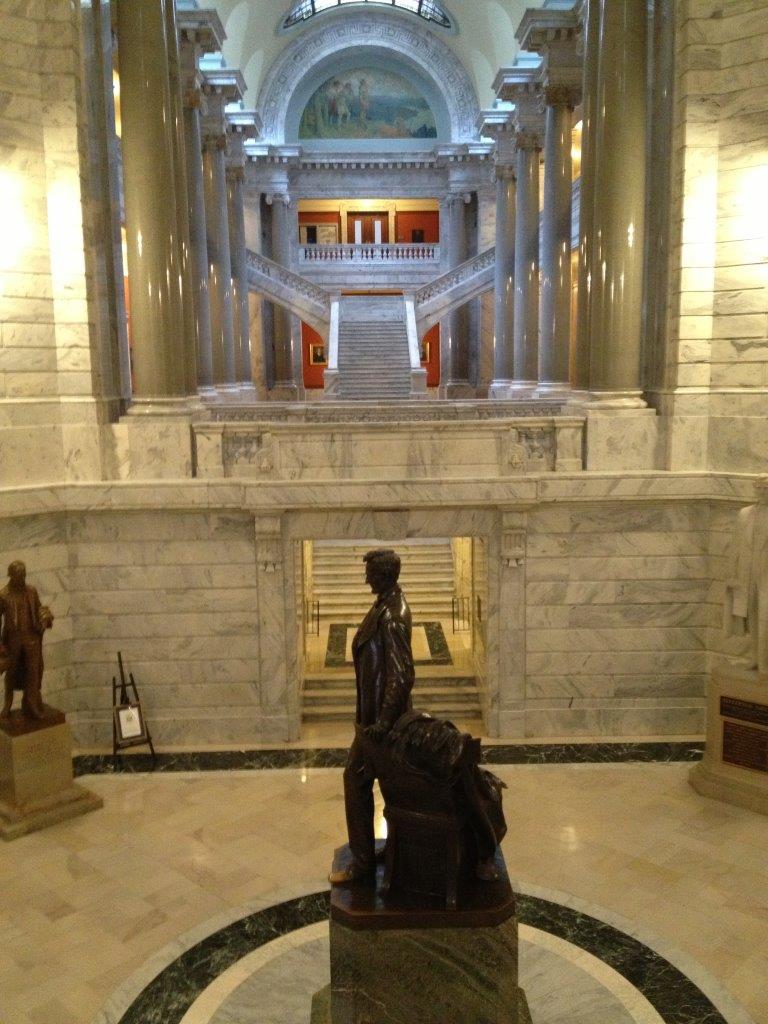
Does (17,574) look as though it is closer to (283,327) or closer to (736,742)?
(736,742)

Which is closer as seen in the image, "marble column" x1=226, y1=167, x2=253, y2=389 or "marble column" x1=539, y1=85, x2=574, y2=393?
"marble column" x1=539, y1=85, x2=574, y2=393

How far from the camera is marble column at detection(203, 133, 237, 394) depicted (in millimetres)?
21047

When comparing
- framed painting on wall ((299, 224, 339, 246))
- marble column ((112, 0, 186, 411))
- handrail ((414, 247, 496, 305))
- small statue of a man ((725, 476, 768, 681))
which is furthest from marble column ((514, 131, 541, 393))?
framed painting on wall ((299, 224, 339, 246))

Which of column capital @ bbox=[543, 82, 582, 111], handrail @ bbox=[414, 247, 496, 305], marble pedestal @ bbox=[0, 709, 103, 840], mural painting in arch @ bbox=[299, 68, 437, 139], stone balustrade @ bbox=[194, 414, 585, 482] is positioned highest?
mural painting in arch @ bbox=[299, 68, 437, 139]

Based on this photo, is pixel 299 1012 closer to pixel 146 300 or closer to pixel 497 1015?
pixel 497 1015

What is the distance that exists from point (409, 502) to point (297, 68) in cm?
2642

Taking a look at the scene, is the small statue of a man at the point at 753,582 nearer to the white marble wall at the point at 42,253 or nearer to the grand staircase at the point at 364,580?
the grand staircase at the point at 364,580

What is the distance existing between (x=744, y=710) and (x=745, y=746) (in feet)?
A: 1.23

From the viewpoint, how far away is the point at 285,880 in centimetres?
827

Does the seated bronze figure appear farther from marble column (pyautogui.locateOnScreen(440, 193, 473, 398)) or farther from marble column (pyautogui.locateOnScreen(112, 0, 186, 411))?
marble column (pyautogui.locateOnScreen(440, 193, 473, 398))

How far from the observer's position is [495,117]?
23922 millimetres

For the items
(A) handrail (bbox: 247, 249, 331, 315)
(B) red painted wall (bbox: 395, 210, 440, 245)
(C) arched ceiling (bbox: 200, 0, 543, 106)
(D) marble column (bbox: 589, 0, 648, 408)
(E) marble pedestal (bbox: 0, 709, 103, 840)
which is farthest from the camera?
(B) red painted wall (bbox: 395, 210, 440, 245)

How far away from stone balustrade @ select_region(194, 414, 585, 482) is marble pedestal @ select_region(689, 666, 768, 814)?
3.47 metres

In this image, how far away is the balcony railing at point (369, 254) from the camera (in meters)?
32.9
